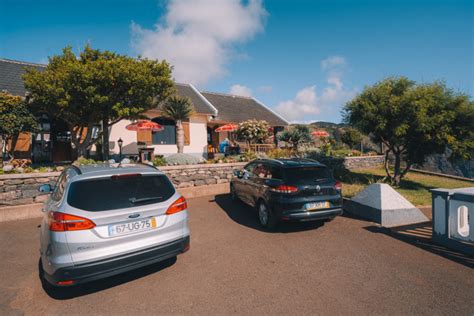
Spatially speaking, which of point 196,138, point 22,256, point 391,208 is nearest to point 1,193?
point 22,256

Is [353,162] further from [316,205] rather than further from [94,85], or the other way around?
[94,85]

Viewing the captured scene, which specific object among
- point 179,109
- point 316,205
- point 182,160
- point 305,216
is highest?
point 179,109

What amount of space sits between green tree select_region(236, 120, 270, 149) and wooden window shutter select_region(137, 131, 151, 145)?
6.14 meters

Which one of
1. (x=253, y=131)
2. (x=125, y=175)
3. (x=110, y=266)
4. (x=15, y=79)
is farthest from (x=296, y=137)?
(x=15, y=79)

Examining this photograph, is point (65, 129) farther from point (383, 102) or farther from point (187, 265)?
point (383, 102)

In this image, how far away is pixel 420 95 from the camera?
9133 mm

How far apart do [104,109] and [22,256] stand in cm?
718

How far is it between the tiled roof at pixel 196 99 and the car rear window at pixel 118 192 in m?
14.9

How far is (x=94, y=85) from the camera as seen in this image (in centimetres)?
942

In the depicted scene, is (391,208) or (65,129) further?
(65,129)

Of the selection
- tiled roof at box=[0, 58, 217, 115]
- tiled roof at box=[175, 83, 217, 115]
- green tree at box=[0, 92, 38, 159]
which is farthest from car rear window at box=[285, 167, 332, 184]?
tiled roof at box=[175, 83, 217, 115]

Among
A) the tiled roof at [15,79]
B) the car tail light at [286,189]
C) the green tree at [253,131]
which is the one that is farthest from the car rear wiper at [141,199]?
the green tree at [253,131]

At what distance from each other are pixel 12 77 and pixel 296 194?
17376mm

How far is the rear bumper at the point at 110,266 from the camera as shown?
2676 millimetres
